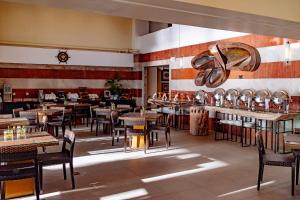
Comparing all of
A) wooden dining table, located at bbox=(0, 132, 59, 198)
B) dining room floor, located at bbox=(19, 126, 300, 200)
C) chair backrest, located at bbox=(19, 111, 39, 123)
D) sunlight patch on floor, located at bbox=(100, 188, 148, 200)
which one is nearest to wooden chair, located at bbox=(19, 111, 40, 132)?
chair backrest, located at bbox=(19, 111, 39, 123)

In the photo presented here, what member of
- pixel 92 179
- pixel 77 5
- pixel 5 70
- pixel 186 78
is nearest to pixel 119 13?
pixel 77 5

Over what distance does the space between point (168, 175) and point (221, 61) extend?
5140 millimetres

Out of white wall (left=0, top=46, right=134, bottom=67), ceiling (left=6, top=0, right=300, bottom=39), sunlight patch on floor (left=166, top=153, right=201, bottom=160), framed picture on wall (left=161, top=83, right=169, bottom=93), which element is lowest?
sunlight patch on floor (left=166, top=153, right=201, bottom=160)

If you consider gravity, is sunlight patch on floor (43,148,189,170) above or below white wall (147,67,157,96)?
below

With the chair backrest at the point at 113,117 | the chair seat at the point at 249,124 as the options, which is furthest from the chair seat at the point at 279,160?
the chair backrest at the point at 113,117

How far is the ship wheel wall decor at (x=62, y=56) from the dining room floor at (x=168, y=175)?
19.7 ft

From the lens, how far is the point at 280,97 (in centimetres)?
732

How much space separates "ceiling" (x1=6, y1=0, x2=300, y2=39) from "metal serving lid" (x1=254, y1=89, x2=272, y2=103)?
4133 millimetres

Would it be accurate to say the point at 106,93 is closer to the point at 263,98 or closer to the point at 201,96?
the point at 201,96

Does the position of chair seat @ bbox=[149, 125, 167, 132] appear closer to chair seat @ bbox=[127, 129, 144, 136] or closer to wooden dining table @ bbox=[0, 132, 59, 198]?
chair seat @ bbox=[127, 129, 144, 136]

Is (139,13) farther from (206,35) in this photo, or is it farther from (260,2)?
(206,35)

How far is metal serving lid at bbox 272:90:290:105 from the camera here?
285 inches

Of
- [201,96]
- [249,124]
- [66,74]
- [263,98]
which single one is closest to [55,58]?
[66,74]

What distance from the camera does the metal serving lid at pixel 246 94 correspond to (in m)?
8.20
